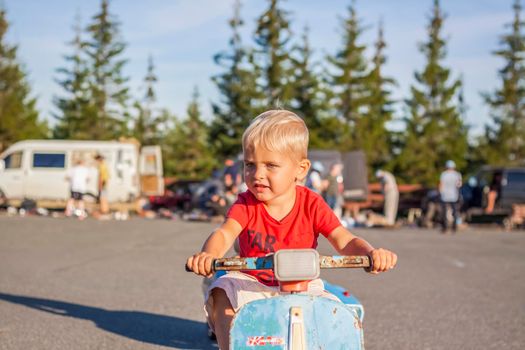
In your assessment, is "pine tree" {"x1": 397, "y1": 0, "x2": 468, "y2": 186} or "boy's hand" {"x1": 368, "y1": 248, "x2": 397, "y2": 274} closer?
"boy's hand" {"x1": 368, "y1": 248, "x2": 397, "y2": 274}

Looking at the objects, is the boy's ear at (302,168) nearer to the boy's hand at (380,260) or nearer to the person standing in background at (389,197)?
the boy's hand at (380,260)

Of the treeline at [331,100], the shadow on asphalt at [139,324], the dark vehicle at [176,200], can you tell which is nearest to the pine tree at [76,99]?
the treeline at [331,100]

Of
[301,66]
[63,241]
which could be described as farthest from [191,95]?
[63,241]

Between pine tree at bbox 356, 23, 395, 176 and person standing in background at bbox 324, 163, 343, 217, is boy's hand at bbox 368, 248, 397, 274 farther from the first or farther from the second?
pine tree at bbox 356, 23, 395, 176

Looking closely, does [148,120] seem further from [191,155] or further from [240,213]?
[240,213]

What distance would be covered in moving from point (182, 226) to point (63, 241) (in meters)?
5.81

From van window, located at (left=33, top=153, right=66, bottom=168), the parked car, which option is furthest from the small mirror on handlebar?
van window, located at (left=33, top=153, right=66, bottom=168)

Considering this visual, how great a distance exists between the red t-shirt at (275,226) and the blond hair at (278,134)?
31 centimetres

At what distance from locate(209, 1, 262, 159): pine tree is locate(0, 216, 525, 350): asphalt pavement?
35303mm

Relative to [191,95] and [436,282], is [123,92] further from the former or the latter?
[436,282]

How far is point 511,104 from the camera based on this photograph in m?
52.9

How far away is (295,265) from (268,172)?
2.53 feet

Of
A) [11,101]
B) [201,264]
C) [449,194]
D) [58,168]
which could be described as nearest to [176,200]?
[58,168]

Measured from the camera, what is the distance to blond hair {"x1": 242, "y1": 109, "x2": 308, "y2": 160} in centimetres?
331
